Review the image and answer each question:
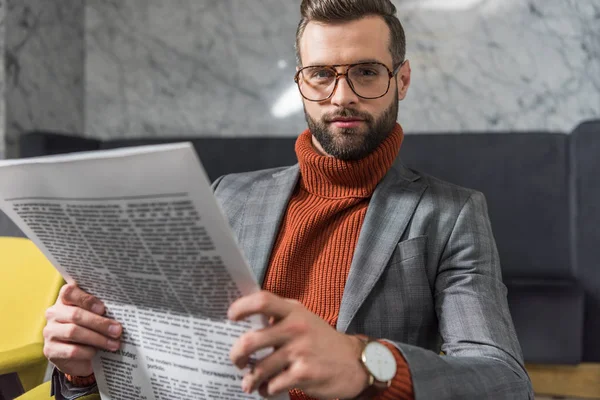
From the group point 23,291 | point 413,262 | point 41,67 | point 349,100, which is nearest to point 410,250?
point 413,262

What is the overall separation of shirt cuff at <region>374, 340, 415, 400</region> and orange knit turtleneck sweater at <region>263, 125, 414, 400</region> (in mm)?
283

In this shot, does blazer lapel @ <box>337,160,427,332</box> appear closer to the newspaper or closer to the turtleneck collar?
the turtleneck collar

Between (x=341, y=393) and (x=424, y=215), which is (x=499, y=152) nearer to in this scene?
(x=424, y=215)

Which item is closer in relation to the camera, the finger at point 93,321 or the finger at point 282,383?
the finger at point 282,383

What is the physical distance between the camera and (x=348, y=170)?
1.07 metres

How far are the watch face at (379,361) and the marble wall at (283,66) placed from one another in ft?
7.36

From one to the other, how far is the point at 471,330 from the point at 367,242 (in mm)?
214

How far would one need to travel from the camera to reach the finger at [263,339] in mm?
569

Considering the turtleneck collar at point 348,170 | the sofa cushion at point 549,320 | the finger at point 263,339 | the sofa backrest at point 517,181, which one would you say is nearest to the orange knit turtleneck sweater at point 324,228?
the turtleneck collar at point 348,170

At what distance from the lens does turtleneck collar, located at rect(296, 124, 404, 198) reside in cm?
107

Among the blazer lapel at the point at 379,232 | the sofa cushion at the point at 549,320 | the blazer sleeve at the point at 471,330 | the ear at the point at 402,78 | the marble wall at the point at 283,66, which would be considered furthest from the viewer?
the marble wall at the point at 283,66

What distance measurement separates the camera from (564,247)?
2.30m

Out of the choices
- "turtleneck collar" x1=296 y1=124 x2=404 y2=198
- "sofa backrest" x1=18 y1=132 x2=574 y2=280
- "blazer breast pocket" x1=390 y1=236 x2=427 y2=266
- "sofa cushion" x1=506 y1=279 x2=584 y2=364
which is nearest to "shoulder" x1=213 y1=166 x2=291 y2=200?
"turtleneck collar" x1=296 y1=124 x2=404 y2=198

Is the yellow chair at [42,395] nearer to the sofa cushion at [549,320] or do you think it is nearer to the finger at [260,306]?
the finger at [260,306]
